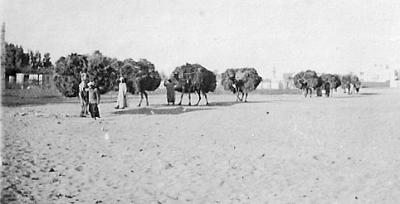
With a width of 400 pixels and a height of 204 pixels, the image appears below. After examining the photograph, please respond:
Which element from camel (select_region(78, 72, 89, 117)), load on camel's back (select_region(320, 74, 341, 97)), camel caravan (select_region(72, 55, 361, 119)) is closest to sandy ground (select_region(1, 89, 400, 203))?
camel (select_region(78, 72, 89, 117))

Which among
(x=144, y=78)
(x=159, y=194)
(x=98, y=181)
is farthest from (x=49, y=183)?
(x=144, y=78)

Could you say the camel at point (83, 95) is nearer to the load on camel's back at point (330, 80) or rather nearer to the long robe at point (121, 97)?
the long robe at point (121, 97)

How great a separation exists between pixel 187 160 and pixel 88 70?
118cm

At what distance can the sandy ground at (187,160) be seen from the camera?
76.7 inches

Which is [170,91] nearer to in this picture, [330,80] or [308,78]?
[308,78]

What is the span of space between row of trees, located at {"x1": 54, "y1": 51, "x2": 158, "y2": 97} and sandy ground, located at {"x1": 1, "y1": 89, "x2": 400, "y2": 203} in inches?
6.9

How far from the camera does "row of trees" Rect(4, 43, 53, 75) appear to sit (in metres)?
2.24

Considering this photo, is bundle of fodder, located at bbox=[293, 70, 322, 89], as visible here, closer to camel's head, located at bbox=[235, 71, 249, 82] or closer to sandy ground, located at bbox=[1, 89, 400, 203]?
camel's head, located at bbox=[235, 71, 249, 82]

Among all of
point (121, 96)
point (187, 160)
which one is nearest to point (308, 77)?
point (121, 96)

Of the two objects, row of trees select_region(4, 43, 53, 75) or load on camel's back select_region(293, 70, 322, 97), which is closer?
row of trees select_region(4, 43, 53, 75)

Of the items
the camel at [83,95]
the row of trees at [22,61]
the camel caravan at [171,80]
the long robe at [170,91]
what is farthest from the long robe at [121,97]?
the long robe at [170,91]

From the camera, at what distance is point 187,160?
2418 millimetres

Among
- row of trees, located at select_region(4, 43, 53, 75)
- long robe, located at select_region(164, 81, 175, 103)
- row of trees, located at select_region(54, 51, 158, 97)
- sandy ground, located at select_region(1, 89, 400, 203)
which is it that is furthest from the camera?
long robe, located at select_region(164, 81, 175, 103)

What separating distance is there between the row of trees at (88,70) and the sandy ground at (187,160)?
18 cm
